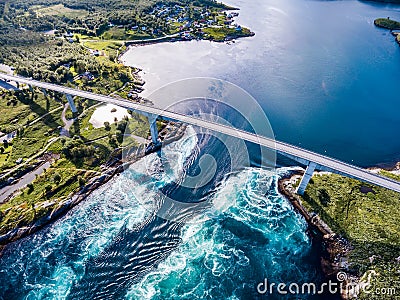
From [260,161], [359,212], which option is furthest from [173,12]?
[359,212]

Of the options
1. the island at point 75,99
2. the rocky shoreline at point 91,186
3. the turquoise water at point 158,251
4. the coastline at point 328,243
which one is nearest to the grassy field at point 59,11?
the island at point 75,99

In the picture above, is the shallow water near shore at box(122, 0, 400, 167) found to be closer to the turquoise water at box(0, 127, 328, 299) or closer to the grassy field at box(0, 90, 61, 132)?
the turquoise water at box(0, 127, 328, 299)

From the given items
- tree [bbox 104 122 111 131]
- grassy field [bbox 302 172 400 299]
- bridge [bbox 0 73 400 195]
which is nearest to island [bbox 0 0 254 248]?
tree [bbox 104 122 111 131]

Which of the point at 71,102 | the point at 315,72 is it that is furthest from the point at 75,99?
the point at 315,72

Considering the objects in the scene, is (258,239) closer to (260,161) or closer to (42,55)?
Answer: (260,161)

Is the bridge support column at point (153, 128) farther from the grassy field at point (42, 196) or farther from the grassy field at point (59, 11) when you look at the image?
the grassy field at point (59, 11)

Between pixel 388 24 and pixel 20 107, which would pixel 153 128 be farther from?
pixel 388 24
